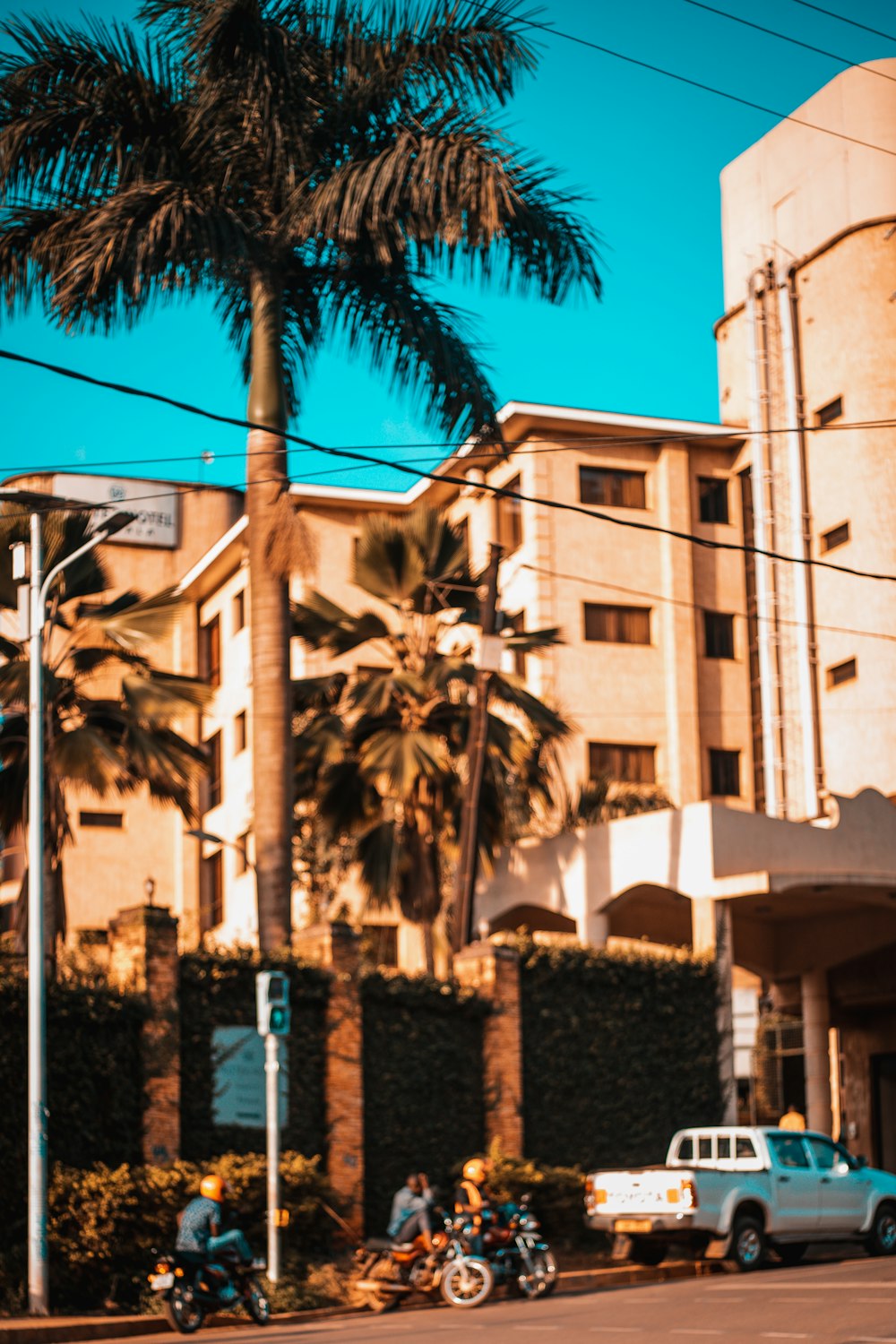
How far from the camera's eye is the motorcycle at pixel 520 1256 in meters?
20.7

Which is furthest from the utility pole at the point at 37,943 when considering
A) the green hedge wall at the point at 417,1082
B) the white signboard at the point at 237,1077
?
the green hedge wall at the point at 417,1082

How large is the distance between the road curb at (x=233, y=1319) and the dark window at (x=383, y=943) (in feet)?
66.3

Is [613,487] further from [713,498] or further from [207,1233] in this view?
[207,1233]

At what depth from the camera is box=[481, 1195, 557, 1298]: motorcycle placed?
20.7 meters

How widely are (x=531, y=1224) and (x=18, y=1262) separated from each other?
566 centimetres

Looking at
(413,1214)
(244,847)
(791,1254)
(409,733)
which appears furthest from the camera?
(244,847)

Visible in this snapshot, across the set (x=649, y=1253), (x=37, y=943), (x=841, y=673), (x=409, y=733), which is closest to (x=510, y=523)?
(x=841, y=673)

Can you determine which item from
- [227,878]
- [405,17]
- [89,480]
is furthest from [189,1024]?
[89,480]

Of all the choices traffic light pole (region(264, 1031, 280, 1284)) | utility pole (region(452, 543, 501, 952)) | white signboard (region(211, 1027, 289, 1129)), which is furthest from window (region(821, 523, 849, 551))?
traffic light pole (region(264, 1031, 280, 1284))

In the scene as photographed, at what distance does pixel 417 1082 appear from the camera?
2520cm

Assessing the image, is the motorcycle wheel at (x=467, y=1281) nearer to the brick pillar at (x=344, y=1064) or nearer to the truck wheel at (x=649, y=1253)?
the truck wheel at (x=649, y=1253)

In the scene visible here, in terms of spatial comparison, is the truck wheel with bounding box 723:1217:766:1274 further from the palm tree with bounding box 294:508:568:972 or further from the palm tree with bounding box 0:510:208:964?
the palm tree with bounding box 0:510:208:964

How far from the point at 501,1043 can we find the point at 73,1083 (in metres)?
6.86

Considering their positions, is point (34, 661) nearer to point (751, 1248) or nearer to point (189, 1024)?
point (189, 1024)
